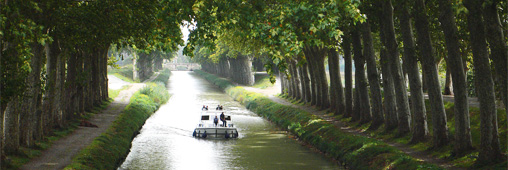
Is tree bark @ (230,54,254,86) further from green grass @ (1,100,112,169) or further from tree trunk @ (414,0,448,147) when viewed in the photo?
tree trunk @ (414,0,448,147)

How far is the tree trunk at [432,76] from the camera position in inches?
857

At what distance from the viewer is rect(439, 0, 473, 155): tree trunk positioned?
1977 centimetres

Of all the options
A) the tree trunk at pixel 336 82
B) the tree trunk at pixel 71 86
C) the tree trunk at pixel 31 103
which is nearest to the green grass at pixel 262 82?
the tree trunk at pixel 336 82

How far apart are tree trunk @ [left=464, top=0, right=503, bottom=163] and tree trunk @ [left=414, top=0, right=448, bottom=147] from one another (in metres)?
3.89

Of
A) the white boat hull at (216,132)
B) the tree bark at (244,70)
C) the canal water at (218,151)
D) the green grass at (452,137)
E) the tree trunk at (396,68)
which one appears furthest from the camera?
the tree bark at (244,70)

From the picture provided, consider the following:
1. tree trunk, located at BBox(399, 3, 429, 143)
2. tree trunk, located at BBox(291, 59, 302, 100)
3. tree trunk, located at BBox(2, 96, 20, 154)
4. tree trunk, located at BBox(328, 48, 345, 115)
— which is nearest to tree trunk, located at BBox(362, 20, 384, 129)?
tree trunk, located at BBox(399, 3, 429, 143)

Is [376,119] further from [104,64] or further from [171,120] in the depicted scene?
[104,64]

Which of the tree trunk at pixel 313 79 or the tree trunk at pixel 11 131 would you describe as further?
the tree trunk at pixel 313 79

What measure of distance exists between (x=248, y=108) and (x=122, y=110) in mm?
19125

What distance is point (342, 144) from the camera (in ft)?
93.9

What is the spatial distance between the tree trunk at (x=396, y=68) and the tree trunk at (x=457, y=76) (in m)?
5.08

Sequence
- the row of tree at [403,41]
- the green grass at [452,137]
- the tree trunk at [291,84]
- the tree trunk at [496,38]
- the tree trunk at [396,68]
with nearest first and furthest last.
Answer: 1. the row of tree at [403,41]
2. the tree trunk at [496,38]
3. the green grass at [452,137]
4. the tree trunk at [396,68]
5. the tree trunk at [291,84]

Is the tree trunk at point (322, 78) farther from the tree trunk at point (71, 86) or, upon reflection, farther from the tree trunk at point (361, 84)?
the tree trunk at point (71, 86)

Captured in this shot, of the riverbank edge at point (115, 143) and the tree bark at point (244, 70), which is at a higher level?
the tree bark at point (244, 70)
